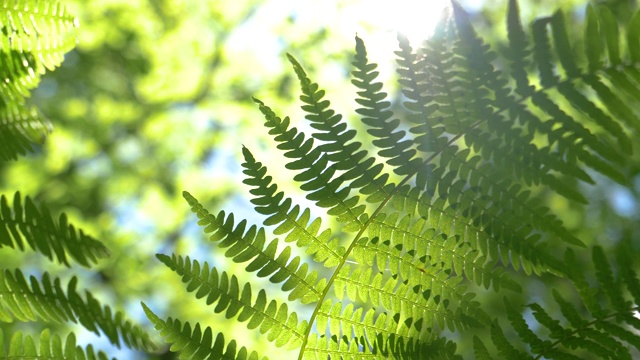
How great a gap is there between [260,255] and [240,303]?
0.06 meters

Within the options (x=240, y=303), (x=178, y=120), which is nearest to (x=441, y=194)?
(x=240, y=303)

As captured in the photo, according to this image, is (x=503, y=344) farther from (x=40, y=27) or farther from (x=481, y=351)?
(x=40, y=27)

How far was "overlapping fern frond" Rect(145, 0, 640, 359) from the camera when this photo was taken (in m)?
0.62

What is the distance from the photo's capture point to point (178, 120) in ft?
12.8

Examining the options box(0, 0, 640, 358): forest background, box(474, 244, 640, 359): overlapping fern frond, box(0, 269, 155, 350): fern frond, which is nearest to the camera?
box(474, 244, 640, 359): overlapping fern frond

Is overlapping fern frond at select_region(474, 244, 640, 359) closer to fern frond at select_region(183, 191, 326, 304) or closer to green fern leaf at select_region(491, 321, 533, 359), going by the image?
green fern leaf at select_region(491, 321, 533, 359)

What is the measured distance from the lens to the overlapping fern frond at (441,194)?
0.62 metres

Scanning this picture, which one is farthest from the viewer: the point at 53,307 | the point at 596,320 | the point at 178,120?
the point at 178,120

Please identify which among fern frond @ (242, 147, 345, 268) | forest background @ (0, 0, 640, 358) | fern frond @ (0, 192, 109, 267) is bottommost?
fern frond @ (0, 192, 109, 267)

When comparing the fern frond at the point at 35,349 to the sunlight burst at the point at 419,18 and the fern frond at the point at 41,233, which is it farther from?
the sunlight burst at the point at 419,18

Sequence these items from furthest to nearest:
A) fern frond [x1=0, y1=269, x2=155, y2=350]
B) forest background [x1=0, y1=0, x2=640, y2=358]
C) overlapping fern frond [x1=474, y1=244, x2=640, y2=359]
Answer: forest background [x1=0, y1=0, x2=640, y2=358] → fern frond [x1=0, y1=269, x2=155, y2=350] → overlapping fern frond [x1=474, y1=244, x2=640, y2=359]

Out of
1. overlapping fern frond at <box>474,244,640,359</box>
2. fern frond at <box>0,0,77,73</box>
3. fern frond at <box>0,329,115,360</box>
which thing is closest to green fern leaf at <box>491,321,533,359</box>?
overlapping fern frond at <box>474,244,640,359</box>

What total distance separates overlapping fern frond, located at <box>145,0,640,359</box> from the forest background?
1812 millimetres

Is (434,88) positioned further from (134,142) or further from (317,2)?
(134,142)
